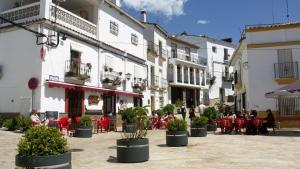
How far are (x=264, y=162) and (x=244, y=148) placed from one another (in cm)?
307

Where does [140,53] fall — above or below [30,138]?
above

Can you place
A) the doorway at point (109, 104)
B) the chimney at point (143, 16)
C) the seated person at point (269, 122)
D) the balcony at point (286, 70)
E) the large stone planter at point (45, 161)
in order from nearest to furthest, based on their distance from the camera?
the large stone planter at point (45, 161), the seated person at point (269, 122), the balcony at point (286, 70), the doorway at point (109, 104), the chimney at point (143, 16)

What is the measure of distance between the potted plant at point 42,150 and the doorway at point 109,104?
18.9 m

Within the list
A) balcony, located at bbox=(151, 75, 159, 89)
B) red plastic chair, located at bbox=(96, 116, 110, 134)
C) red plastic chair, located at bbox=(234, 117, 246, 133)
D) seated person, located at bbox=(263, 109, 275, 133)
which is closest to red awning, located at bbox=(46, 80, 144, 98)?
red plastic chair, located at bbox=(96, 116, 110, 134)

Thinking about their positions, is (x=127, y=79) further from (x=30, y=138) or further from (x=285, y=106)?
(x=30, y=138)

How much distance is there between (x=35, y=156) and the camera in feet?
21.2

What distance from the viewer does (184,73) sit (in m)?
47.8

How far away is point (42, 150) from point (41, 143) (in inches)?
5.7

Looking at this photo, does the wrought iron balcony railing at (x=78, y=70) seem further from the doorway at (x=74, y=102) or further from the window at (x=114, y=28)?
the window at (x=114, y=28)

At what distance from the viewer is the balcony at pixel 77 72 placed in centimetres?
2105

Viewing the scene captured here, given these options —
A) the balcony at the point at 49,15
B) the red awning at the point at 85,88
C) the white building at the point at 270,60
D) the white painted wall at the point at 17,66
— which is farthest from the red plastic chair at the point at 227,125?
the balcony at the point at 49,15

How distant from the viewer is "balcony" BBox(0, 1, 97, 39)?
2002cm

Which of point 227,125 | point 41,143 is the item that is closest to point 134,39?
point 227,125

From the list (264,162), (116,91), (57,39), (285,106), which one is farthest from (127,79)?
(264,162)
